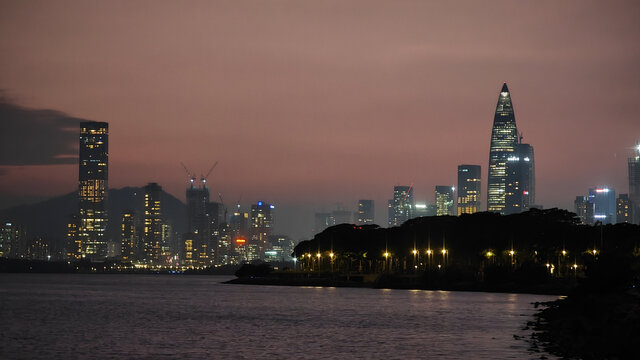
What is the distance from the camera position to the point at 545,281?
17550 cm

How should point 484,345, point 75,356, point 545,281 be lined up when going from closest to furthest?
point 75,356
point 484,345
point 545,281

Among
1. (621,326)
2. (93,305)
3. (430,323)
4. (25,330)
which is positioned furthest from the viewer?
(93,305)

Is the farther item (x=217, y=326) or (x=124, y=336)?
(x=217, y=326)

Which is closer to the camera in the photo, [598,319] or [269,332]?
[598,319]

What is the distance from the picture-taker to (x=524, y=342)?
73875mm

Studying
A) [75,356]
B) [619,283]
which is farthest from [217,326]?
[619,283]

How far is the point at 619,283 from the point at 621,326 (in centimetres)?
2022

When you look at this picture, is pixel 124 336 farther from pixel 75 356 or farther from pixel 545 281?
pixel 545 281

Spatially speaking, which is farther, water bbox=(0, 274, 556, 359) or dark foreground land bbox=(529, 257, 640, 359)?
water bbox=(0, 274, 556, 359)

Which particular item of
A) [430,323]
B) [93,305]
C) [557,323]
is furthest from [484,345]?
[93,305]

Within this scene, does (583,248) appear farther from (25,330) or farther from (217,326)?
(25,330)

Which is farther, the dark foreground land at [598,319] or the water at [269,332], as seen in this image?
the water at [269,332]

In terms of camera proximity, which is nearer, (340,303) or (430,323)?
(430,323)

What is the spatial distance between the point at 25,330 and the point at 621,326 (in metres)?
52.6
